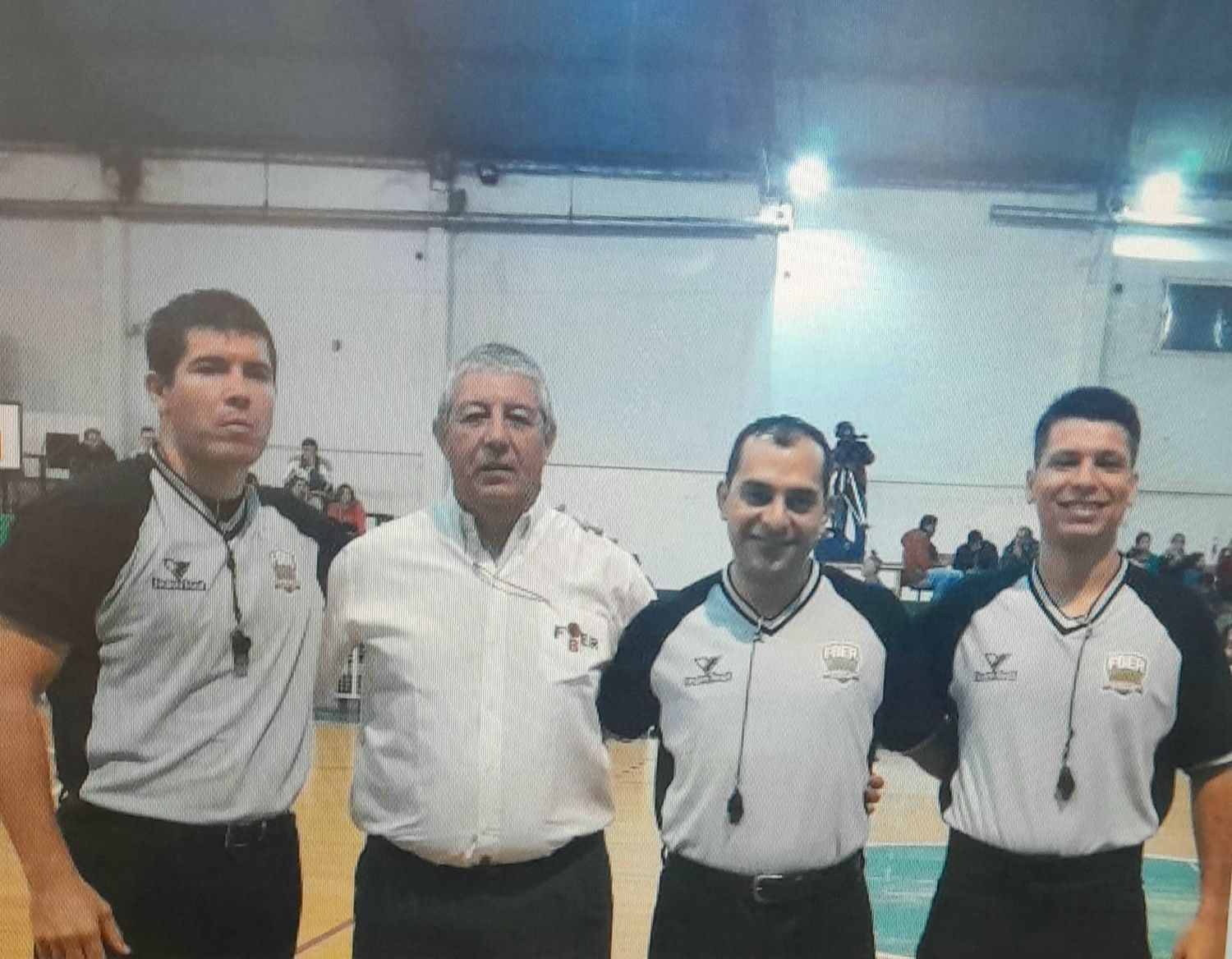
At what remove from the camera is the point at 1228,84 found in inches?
90.6

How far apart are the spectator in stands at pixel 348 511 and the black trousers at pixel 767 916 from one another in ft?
2.80

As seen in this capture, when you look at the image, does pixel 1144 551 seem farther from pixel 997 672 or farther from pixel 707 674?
pixel 707 674

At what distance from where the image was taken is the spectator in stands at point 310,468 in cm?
207

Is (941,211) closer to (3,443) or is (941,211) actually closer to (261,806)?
(261,806)

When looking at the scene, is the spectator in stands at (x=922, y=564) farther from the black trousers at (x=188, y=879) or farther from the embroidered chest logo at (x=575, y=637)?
the black trousers at (x=188, y=879)

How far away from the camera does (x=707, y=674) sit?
150cm

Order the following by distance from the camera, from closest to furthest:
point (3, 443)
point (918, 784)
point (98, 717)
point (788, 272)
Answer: point (98, 717), point (3, 443), point (788, 272), point (918, 784)

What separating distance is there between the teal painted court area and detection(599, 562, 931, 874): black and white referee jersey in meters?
1.46

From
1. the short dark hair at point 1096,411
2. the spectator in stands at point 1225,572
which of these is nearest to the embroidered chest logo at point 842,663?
the short dark hair at point 1096,411

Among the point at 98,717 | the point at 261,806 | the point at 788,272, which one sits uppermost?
the point at 788,272

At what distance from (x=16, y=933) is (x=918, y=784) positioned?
3581 millimetres

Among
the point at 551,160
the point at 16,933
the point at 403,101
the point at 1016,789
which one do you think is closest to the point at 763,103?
the point at 551,160

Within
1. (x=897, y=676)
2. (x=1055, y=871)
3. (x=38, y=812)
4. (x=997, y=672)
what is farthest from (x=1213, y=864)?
(x=38, y=812)

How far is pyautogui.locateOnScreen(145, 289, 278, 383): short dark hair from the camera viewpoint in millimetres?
1444
